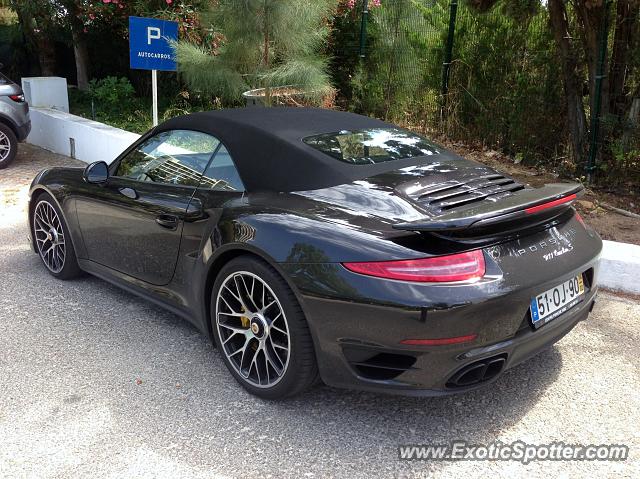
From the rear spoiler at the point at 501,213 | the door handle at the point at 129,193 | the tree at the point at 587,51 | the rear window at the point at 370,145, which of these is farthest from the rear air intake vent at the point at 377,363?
the tree at the point at 587,51

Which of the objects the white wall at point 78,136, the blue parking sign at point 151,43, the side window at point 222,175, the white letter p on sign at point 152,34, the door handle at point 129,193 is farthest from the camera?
the white wall at point 78,136

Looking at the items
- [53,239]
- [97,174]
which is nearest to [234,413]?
[97,174]

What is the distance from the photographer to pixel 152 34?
795 centimetres

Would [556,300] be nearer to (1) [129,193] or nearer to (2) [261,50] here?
(1) [129,193]

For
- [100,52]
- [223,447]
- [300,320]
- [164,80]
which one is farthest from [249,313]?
[100,52]

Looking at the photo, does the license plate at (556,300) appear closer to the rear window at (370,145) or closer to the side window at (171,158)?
the rear window at (370,145)

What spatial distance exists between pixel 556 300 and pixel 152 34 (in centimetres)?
667

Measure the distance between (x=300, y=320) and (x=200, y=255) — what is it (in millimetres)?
798

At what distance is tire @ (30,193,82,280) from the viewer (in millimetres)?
4570

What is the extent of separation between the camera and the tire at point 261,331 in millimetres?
2846

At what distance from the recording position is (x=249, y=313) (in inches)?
122

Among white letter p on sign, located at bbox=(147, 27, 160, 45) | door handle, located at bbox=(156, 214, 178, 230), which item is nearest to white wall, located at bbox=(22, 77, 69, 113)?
white letter p on sign, located at bbox=(147, 27, 160, 45)

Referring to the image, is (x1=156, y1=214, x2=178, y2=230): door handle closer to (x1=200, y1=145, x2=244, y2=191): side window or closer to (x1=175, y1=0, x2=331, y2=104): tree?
(x1=200, y1=145, x2=244, y2=191): side window

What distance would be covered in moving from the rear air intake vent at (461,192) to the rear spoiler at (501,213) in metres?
0.07
